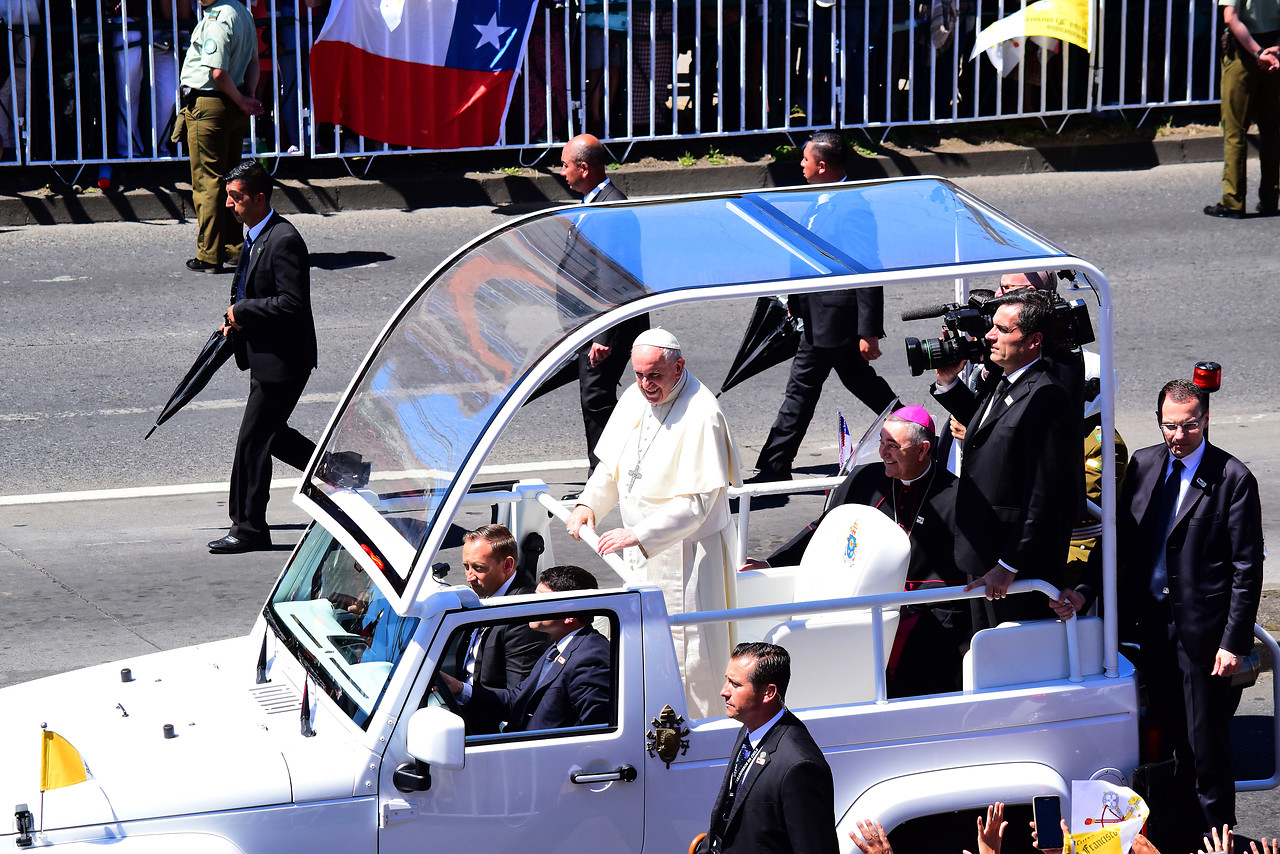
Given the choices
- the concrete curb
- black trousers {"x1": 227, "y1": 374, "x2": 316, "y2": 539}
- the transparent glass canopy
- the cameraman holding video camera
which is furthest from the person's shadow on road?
the cameraman holding video camera

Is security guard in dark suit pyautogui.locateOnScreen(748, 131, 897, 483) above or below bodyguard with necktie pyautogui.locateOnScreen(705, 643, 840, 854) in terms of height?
above

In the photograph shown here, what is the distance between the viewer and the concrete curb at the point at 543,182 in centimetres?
1520

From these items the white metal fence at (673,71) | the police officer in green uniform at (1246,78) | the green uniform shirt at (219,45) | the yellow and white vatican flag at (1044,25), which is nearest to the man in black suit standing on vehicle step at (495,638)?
the green uniform shirt at (219,45)

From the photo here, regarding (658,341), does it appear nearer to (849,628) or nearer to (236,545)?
(849,628)

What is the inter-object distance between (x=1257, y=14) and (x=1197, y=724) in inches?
434

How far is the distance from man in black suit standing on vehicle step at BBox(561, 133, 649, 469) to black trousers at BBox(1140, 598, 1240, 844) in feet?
12.9

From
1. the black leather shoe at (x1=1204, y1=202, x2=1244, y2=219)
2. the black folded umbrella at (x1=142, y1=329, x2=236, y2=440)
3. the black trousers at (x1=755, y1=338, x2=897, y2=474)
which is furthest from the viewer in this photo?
the black leather shoe at (x1=1204, y1=202, x2=1244, y2=219)

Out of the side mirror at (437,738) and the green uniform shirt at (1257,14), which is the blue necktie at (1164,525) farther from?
the green uniform shirt at (1257,14)

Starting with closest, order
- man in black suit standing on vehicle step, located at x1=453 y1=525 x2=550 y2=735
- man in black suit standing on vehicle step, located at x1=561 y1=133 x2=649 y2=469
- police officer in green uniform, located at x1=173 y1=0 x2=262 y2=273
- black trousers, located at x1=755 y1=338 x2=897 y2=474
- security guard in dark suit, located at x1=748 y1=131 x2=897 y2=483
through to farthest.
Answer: man in black suit standing on vehicle step, located at x1=453 y1=525 x2=550 y2=735, man in black suit standing on vehicle step, located at x1=561 y1=133 x2=649 y2=469, security guard in dark suit, located at x1=748 y1=131 x2=897 y2=483, black trousers, located at x1=755 y1=338 x2=897 y2=474, police officer in green uniform, located at x1=173 y1=0 x2=262 y2=273

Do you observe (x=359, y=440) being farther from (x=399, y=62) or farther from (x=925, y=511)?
(x=399, y=62)

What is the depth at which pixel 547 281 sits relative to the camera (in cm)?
554

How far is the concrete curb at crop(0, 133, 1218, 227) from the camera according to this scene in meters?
15.2

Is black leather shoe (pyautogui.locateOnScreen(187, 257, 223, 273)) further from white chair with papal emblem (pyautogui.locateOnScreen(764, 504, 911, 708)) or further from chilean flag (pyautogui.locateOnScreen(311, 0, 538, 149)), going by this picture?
white chair with papal emblem (pyautogui.locateOnScreen(764, 504, 911, 708))

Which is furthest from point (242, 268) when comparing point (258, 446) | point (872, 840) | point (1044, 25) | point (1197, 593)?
point (1044, 25)
